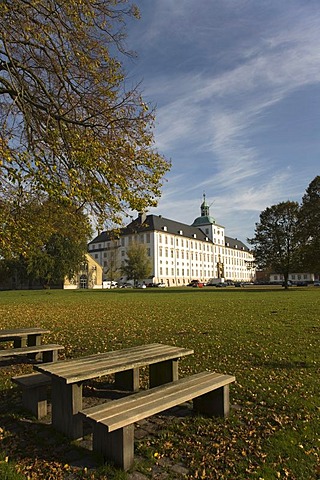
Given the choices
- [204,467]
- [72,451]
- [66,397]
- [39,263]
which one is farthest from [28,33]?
[39,263]

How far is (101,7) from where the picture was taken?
318 inches

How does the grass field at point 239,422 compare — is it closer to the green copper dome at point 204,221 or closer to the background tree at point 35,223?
the background tree at point 35,223

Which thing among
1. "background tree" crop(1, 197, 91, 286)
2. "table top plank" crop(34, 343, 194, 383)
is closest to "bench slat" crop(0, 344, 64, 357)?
"table top plank" crop(34, 343, 194, 383)

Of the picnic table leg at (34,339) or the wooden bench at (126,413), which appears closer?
the wooden bench at (126,413)

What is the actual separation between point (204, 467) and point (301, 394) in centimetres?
254

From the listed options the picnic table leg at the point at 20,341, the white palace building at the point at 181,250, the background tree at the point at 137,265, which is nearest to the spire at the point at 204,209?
the white palace building at the point at 181,250

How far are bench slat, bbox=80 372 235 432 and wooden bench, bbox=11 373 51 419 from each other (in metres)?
1.39

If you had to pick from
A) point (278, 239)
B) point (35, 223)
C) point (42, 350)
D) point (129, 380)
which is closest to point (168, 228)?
point (278, 239)

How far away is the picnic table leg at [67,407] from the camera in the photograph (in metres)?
3.90

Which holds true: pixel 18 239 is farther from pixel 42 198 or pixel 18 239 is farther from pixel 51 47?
pixel 51 47

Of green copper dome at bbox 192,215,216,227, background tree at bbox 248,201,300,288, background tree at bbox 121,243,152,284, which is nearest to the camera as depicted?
background tree at bbox 248,201,300,288

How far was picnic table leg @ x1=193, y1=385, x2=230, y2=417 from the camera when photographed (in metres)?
4.52

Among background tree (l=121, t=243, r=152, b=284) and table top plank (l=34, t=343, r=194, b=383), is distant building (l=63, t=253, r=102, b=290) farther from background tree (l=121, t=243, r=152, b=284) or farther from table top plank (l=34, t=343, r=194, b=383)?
table top plank (l=34, t=343, r=194, b=383)

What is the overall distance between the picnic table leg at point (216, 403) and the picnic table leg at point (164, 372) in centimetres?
59
